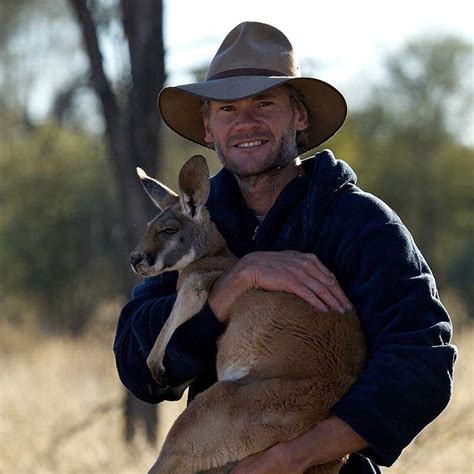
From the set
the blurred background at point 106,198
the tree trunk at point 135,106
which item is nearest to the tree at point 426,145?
the blurred background at point 106,198

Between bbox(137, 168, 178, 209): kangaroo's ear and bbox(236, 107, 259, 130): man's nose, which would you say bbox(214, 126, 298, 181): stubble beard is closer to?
bbox(236, 107, 259, 130): man's nose

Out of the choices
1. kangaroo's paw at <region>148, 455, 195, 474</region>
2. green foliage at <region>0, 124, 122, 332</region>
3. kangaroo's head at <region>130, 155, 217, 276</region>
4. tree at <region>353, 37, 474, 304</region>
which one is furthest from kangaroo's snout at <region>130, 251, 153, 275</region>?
tree at <region>353, 37, 474, 304</region>

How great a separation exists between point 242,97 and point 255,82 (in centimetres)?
9

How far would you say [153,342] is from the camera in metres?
4.69

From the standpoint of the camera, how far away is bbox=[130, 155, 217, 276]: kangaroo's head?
4918 mm

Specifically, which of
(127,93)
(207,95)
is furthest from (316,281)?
(127,93)

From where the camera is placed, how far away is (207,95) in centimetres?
469

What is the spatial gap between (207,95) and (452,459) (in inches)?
179

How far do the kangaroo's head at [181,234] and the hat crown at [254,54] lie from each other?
1.45 ft

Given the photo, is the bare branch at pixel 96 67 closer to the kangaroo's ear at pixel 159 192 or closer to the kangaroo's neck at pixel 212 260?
the kangaroo's ear at pixel 159 192

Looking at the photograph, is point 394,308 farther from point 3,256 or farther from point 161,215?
point 3,256

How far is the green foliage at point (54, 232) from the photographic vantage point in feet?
76.1

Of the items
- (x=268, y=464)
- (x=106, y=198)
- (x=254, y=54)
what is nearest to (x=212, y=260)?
(x=254, y=54)

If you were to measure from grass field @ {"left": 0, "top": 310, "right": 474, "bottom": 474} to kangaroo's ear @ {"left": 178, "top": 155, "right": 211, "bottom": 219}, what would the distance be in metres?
3.33
